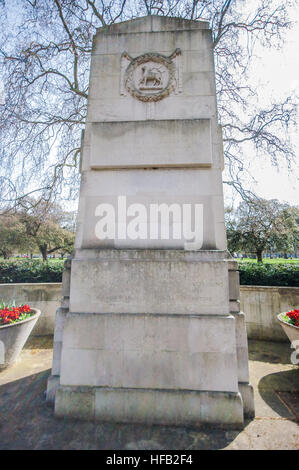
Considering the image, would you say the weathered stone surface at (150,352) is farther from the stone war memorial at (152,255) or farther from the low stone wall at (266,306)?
the low stone wall at (266,306)

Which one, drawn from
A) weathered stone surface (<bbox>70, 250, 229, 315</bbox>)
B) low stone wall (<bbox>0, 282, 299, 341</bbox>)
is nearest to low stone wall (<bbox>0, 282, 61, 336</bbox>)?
low stone wall (<bbox>0, 282, 299, 341</bbox>)

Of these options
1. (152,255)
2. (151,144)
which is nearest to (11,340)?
(152,255)

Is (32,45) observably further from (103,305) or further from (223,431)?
(223,431)

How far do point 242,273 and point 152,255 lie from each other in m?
5.27

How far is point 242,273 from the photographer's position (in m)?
8.02

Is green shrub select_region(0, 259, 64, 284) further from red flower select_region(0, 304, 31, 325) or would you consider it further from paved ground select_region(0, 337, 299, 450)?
paved ground select_region(0, 337, 299, 450)

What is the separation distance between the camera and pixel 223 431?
10.4 feet

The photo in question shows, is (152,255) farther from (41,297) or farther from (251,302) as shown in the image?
(41,297)

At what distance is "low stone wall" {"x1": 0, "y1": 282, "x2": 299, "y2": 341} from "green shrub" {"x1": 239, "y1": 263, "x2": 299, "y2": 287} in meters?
0.49

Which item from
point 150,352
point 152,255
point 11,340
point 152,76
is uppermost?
point 152,76

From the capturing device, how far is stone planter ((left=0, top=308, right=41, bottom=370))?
5.04 metres

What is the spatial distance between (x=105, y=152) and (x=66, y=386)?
Answer: 3793 mm

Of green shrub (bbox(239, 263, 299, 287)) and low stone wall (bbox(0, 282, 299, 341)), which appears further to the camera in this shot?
green shrub (bbox(239, 263, 299, 287))

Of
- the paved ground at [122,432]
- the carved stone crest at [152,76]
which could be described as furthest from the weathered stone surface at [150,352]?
the carved stone crest at [152,76]
